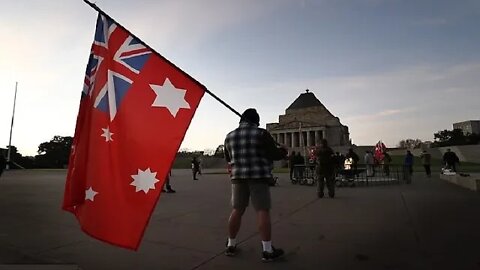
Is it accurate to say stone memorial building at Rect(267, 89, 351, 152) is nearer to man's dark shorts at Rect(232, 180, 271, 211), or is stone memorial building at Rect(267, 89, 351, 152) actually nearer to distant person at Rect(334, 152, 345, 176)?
distant person at Rect(334, 152, 345, 176)

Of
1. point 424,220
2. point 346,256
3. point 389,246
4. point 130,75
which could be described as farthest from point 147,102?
point 424,220

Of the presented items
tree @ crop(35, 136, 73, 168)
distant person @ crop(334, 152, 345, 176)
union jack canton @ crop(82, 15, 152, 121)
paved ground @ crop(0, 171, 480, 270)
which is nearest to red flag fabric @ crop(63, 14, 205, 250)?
union jack canton @ crop(82, 15, 152, 121)

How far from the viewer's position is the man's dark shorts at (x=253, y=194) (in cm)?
420

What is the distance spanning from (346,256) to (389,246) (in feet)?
2.62

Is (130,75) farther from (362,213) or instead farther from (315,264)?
(362,213)

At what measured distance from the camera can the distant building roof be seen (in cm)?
10712

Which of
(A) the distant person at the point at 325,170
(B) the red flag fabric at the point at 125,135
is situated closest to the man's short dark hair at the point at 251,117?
(B) the red flag fabric at the point at 125,135

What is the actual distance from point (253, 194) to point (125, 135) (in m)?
1.56

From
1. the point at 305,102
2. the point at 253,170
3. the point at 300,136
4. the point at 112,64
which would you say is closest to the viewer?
the point at 112,64

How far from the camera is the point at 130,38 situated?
12.8 feet

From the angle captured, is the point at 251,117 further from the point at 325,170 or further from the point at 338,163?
the point at 338,163

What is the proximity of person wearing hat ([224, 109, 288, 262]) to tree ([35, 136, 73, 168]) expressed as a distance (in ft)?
261

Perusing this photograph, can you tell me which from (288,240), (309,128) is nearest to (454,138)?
(309,128)

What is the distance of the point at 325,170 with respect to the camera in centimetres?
1094
